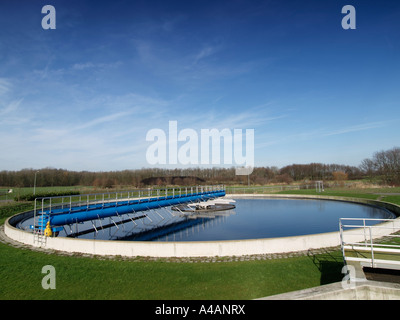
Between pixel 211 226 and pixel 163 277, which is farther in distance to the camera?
pixel 211 226

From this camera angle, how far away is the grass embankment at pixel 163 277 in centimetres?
619

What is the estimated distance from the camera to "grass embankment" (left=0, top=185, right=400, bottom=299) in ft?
20.3

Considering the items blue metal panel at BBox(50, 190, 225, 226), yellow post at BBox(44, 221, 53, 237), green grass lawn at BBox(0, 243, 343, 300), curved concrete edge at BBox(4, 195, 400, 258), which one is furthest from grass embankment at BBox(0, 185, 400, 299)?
blue metal panel at BBox(50, 190, 225, 226)

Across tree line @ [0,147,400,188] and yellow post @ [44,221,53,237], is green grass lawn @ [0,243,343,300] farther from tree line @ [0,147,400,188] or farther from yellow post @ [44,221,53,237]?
tree line @ [0,147,400,188]

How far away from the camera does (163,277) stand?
7047mm

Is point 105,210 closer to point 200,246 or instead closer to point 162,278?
point 200,246

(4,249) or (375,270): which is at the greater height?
(375,270)

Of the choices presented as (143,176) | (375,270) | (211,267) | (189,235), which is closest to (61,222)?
(189,235)

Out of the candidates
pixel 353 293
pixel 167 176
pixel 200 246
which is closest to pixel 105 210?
pixel 200 246
